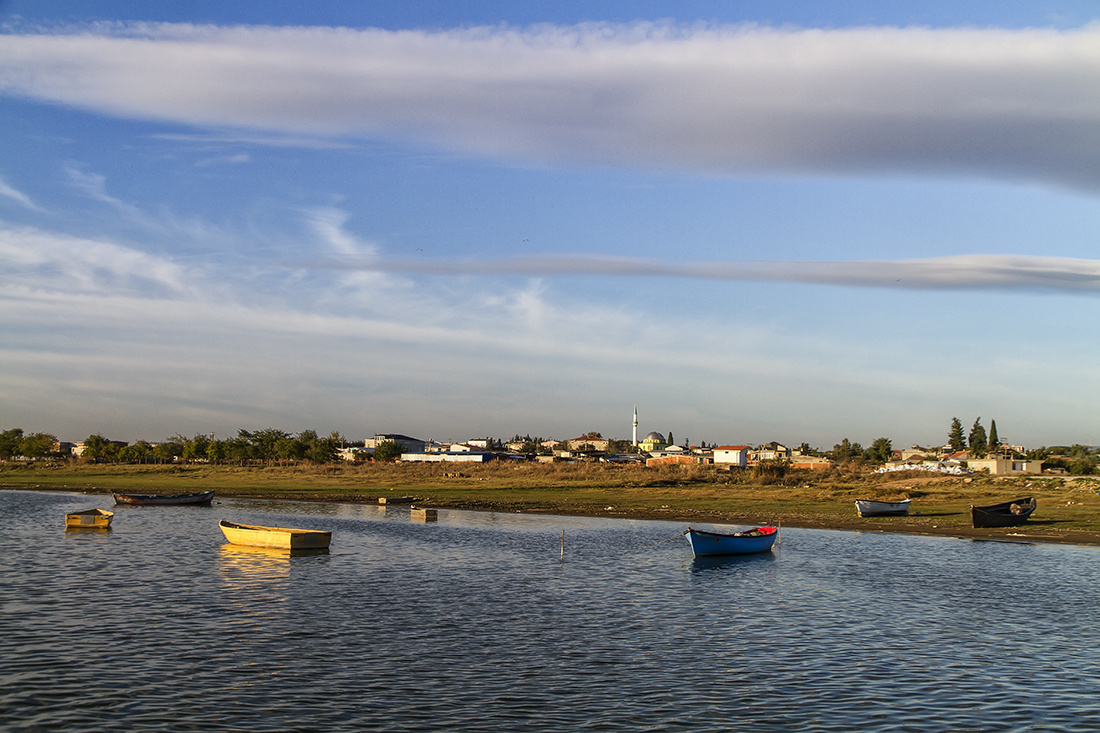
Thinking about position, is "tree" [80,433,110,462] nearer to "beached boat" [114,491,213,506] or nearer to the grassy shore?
the grassy shore

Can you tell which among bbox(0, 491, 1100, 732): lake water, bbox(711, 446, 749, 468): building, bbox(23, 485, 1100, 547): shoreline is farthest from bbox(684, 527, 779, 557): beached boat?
bbox(711, 446, 749, 468): building

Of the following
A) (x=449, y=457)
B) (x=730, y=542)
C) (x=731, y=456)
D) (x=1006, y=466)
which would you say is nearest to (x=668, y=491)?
(x=730, y=542)

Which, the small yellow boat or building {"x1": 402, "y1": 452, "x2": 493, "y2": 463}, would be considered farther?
building {"x1": 402, "y1": 452, "x2": 493, "y2": 463}

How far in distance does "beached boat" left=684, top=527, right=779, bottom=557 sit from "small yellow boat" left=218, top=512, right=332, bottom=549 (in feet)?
64.4

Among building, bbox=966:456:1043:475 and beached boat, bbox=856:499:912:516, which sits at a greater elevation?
building, bbox=966:456:1043:475

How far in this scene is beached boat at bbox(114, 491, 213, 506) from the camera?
7988 cm

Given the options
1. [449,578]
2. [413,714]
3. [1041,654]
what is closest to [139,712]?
[413,714]

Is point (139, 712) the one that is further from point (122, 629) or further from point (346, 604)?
point (346, 604)

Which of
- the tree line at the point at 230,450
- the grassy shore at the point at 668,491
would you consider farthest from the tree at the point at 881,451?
Answer: the tree line at the point at 230,450

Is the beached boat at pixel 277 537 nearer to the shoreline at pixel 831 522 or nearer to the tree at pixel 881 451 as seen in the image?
the shoreline at pixel 831 522

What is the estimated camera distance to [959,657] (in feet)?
82.5

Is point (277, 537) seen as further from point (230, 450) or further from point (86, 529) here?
point (230, 450)

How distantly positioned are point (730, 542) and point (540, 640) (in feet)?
75.9

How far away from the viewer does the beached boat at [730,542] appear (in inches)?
1793
